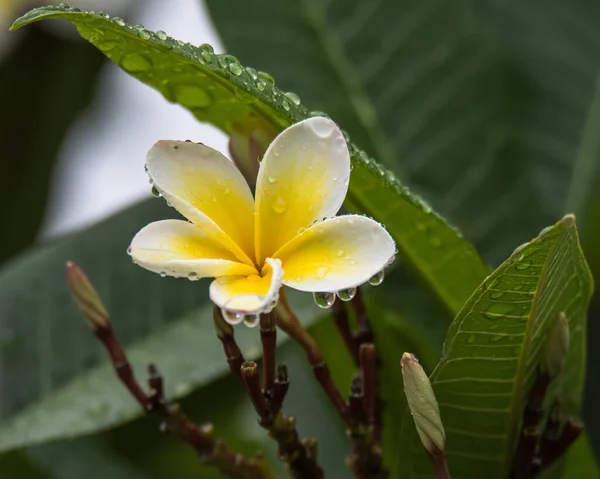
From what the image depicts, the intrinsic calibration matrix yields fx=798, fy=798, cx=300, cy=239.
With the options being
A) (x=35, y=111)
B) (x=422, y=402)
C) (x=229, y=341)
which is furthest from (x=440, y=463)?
(x=35, y=111)

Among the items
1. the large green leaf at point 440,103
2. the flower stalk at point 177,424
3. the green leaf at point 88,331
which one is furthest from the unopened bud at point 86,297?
the large green leaf at point 440,103

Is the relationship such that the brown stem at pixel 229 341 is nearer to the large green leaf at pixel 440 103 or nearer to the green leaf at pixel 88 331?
the green leaf at pixel 88 331

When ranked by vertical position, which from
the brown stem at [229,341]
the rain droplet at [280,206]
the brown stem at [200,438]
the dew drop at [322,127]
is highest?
the dew drop at [322,127]

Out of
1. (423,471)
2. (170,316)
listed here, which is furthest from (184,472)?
(423,471)

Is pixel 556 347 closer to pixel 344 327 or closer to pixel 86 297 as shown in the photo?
pixel 344 327

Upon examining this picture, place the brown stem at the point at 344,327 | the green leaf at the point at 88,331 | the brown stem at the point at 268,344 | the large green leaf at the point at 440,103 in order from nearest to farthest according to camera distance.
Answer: the brown stem at the point at 268,344 → the brown stem at the point at 344,327 → the green leaf at the point at 88,331 → the large green leaf at the point at 440,103

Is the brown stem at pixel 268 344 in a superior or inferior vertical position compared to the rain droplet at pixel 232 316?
inferior

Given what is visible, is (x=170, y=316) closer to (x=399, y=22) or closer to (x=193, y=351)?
(x=193, y=351)
